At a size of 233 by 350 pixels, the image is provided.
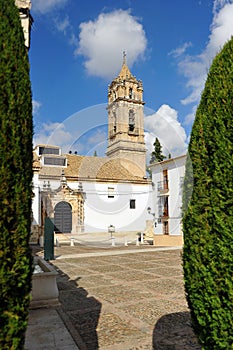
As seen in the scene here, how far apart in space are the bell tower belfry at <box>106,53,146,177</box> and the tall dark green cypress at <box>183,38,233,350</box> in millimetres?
28894

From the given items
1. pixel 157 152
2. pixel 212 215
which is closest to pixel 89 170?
pixel 157 152

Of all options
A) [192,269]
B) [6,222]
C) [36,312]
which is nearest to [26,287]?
[6,222]

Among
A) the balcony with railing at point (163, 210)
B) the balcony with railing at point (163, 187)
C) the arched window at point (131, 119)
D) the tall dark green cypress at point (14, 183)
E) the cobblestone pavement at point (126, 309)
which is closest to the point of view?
the tall dark green cypress at point (14, 183)

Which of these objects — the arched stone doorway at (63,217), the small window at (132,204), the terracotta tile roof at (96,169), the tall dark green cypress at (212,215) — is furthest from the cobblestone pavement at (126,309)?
the small window at (132,204)

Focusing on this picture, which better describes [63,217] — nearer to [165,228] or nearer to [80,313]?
[165,228]

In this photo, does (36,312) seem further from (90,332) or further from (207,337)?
(207,337)

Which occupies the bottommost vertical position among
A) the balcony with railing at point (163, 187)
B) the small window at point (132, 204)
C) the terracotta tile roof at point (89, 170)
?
the small window at point (132, 204)

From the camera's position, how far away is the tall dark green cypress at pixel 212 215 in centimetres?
206

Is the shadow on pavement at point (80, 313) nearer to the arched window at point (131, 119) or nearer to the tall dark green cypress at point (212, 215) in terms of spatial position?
the tall dark green cypress at point (212, 215)

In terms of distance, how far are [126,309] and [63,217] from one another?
1936 centimetres

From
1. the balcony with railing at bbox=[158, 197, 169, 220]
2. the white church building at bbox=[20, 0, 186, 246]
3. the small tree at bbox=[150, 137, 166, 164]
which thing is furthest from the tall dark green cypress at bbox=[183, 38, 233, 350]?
the small tree at bbox=[150, 137, 166, 164]

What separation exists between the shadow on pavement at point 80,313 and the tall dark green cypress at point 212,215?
2.29m

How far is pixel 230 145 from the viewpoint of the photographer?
2078mm

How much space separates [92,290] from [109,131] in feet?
98.8
